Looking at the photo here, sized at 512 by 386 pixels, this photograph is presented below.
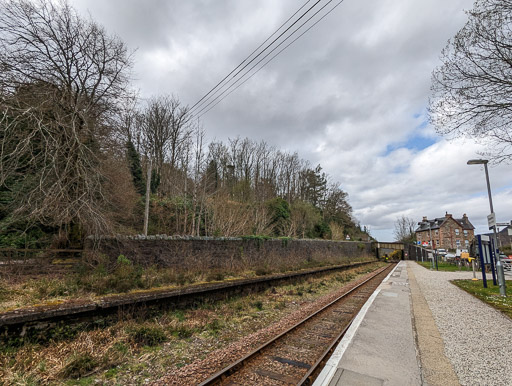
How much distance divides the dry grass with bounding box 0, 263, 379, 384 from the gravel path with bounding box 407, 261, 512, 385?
14.1 ft

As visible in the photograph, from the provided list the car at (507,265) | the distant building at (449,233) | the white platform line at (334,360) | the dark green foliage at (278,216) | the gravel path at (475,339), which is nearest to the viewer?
the white platform line at (334,360)

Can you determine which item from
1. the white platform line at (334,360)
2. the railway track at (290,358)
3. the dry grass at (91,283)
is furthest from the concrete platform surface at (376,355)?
the dry grass at (91,283)

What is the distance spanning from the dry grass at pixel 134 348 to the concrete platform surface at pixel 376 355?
2491 millimetres

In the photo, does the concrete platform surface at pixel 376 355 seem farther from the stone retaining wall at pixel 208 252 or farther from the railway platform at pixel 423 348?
the stone retaining wall at pixel 208 252

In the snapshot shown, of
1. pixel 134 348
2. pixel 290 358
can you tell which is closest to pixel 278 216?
pixel 290 358

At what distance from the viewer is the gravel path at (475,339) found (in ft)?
13.5

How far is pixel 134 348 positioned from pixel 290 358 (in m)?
3.13

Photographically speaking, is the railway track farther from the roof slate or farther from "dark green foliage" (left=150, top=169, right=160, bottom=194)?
the roof slate

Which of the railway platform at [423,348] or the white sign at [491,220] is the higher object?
the white sign at [491,220]

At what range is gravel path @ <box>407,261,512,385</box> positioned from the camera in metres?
4.11

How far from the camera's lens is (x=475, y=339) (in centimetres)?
571

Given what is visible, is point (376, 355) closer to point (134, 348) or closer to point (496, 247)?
point (134, 348)

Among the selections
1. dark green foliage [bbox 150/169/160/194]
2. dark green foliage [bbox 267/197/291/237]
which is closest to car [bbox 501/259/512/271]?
dark green foliage [bbox 267/197/291/237]

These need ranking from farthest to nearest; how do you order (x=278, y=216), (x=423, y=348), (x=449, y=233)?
(x=449, y=233) → (x=278, y=216) → (x=423, y=348)
